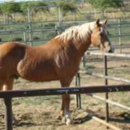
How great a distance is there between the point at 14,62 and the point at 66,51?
91 cm

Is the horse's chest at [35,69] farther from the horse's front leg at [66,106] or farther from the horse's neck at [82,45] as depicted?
the horse's neck at [82,45]

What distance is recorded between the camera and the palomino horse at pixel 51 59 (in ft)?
21.3

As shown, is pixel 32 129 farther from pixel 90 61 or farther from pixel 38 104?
pixel 90 61

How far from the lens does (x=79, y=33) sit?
6.54m

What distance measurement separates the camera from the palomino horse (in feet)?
21.3

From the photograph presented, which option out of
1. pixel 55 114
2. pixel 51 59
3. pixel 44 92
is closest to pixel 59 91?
pixel 44 92

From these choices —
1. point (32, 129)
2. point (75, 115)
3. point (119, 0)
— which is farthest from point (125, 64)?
point (119, 0)

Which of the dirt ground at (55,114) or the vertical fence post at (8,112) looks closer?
the vertical fence post at (8,112)

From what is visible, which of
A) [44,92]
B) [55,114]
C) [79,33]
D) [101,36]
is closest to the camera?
[44,92]

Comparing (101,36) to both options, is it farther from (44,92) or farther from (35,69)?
(44,92)

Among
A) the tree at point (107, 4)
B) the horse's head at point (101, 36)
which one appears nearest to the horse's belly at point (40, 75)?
the horse's head at point (101, 36)

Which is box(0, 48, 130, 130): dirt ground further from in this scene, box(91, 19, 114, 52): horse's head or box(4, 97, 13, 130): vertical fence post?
box(4, 97, 13, 130): vertical fence post

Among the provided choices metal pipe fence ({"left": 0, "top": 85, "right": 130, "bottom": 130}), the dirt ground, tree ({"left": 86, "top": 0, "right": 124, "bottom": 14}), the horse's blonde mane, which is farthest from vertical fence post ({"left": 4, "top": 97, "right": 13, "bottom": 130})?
tree ({"left": 86, "top": 0, "right": 124, "bottom": 14})

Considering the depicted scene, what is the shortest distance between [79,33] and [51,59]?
0.65 meters
